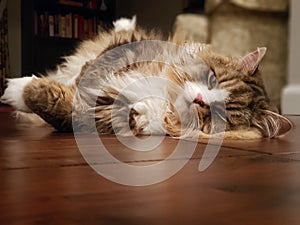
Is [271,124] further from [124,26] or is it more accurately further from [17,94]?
[124,26]

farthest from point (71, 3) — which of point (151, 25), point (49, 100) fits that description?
point (49, 100)

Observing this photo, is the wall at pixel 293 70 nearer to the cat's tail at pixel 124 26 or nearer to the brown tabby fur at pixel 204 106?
the cat's tail at pixel 124 26

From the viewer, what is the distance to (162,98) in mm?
1261

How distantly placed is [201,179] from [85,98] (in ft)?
2.22

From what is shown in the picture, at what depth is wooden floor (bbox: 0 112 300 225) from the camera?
17.3 inches

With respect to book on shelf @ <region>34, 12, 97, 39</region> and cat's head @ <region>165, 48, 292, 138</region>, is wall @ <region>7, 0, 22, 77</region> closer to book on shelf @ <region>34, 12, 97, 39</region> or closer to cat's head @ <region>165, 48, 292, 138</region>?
book on shelf @ <region>34, 12, 97, 39</region>

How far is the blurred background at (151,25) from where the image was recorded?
316 cm

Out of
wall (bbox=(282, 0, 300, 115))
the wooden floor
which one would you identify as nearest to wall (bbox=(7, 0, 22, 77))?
wall (bbox=(282, 0, 300, 115))

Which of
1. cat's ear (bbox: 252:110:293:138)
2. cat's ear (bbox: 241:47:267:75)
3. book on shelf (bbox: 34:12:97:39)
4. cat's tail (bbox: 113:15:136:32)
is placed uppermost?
book on shelf (bbox: 34:12:97:39)

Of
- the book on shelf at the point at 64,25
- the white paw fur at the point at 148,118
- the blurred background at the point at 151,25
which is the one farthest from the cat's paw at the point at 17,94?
the book on shelf at the point at 64,25

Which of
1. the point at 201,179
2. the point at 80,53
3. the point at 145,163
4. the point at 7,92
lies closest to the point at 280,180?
the point at 201,179

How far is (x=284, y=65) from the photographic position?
3201mm

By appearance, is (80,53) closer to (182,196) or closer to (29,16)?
(182,196)

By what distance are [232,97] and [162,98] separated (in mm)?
152
